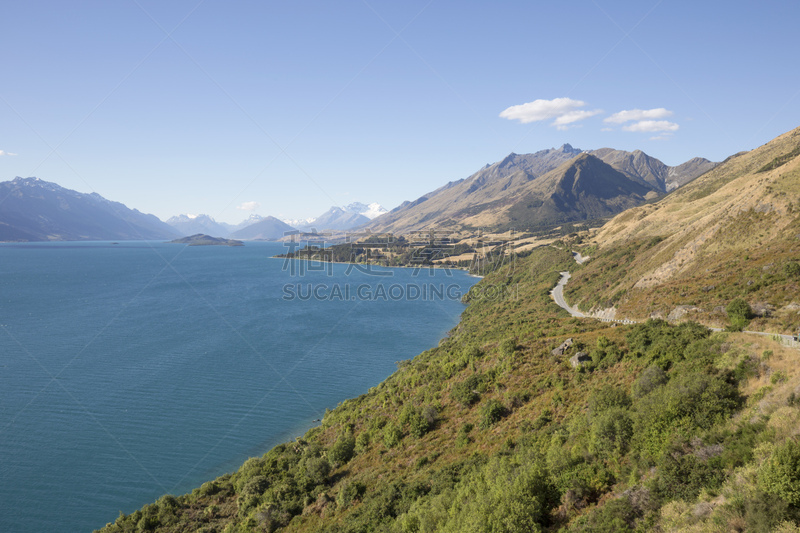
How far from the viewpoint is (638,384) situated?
2280cm

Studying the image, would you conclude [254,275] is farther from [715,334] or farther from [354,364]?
[715,334]

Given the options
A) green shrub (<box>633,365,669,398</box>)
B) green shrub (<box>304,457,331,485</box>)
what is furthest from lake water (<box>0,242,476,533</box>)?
green shrub (<box>633,365,669,398</box>)

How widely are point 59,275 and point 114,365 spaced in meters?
138

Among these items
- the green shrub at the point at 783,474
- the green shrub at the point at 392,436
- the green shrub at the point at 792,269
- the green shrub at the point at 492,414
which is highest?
the green shrub at the point at 792,269

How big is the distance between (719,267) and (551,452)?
37870mm

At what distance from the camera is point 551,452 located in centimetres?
1973

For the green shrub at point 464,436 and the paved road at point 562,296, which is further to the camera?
the paved road at point 562,296

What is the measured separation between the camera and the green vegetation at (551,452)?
14.0m

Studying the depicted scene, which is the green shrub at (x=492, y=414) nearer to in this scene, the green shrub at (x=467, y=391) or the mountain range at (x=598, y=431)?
the mountain range at (x=598, y=431)

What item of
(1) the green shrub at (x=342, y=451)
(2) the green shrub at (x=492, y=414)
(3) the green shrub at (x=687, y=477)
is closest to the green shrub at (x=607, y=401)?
(3) the green shrub at (x=687, y=477)

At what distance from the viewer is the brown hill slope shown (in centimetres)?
3195

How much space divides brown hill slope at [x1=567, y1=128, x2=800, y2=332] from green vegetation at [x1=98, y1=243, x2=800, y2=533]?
310 inches

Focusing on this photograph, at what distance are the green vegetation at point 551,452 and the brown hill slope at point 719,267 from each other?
25.8 ft

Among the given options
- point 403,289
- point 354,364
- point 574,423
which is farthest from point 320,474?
point 403,289
